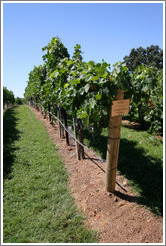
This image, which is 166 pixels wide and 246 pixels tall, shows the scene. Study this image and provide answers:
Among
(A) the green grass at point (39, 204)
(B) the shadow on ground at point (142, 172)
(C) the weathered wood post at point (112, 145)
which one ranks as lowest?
(A) the green grass at point (39, 204)

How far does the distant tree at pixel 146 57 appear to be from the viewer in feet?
97.7

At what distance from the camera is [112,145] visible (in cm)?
257

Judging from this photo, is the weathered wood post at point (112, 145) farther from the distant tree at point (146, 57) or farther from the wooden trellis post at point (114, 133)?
the distant tree at point (146, 57)

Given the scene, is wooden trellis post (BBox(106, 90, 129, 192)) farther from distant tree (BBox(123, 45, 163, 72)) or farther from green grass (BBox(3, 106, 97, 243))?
distant tree (BBox(123, 45, 163, 72))

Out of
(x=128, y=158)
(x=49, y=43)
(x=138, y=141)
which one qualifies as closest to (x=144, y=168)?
(x=128, y=158)

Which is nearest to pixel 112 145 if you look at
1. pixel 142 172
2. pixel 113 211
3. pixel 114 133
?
pixel 114 133

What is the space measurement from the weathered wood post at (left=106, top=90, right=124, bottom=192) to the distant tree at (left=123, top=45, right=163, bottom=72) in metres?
30.6

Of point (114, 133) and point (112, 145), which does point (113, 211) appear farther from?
point (114, 133)

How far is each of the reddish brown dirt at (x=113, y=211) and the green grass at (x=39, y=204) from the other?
17 cm

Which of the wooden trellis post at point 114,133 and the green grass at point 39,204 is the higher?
the wooden trellis post at point 114,133

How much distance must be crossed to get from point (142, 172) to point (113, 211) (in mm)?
1530

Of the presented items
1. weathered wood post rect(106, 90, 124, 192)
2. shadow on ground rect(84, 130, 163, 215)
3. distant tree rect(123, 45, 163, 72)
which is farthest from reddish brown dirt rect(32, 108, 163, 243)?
distant tree rect(123, 45, 163, 72)

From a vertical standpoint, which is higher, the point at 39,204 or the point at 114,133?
the point at 114,133

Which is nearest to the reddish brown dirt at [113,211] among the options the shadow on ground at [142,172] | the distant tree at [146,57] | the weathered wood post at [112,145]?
the shadow on ground at [142,172]
